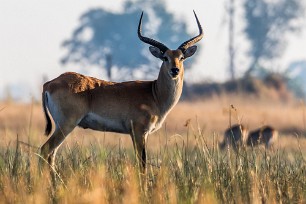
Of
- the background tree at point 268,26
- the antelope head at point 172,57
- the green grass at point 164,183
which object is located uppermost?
the background tree at point 268,26

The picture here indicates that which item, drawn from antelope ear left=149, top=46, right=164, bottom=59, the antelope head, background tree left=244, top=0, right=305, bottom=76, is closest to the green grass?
the antelope head

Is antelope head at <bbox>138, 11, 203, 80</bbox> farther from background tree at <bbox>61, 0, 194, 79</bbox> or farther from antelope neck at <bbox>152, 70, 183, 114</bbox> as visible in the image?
background tree at <bbox>61, 0, 194, 79</bbox>

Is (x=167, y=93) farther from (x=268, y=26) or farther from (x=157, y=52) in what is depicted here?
(x=268, y=26)

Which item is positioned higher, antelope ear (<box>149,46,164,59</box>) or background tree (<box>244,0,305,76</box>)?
background tree (<box>244,0,305,76</box>)

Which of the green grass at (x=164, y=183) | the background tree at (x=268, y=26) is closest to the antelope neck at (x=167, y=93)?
the green grass at (x=164, y=183)

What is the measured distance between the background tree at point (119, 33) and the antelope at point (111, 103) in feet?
175

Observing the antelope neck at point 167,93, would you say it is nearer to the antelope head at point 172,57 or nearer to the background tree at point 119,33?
the antelope head at point 172,57

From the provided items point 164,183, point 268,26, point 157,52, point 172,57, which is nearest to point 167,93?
point 172,57

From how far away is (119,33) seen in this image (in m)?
66.1

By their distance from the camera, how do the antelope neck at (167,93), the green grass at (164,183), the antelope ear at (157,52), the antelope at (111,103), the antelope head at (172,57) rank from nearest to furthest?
the green grass at (164,183)
the antelope at (111,103)
the antelope head at (172,57)
the antelope neck at (167,93)
the antelope ear at (157,52)

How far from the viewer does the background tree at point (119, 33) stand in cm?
6488

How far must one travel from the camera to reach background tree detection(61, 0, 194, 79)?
64.9 metres

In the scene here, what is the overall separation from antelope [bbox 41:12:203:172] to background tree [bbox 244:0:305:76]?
52.9 metres

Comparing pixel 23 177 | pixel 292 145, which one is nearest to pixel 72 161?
pixel 23 177
